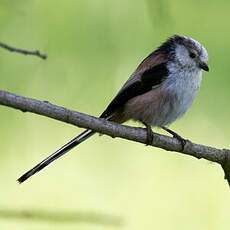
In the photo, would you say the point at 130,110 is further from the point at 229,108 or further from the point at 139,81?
the point at 229,108

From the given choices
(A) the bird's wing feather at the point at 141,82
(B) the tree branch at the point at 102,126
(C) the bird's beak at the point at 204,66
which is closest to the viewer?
(B) the tree branch at the point at 102,126

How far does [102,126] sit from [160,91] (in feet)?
4.25

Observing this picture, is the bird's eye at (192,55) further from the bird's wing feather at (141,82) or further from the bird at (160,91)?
the bird's wing feather at (141,82)

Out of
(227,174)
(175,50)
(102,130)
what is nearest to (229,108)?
(175,50)

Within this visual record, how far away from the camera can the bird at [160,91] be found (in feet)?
13.3

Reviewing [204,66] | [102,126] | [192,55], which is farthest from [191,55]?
[102,126]

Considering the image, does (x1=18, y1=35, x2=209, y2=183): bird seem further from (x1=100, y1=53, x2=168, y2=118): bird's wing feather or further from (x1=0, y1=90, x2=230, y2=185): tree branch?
(x1=0, y1=90, x2=230, y2=185): tree branch

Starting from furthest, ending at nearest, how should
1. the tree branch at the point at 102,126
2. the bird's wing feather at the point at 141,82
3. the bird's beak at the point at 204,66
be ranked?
the bird's beak at the point at 204,66 < the bird's wing feather at the point at 141,82 < the tree branch at the point at 102,126

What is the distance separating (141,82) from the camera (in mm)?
4109

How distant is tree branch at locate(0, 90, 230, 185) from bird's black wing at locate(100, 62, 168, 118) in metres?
0.83

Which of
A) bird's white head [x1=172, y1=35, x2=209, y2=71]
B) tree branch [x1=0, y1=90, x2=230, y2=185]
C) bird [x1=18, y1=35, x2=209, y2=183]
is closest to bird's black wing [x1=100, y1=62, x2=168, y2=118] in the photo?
bird [x1=18, y1=35, x2=209, y2=183]

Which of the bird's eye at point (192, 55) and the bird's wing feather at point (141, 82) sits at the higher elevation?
the bird's eye at point (192, 55)

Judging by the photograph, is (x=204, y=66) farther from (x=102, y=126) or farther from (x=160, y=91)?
(x=102, y=126)

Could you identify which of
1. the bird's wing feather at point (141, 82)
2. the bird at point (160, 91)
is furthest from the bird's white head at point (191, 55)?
the bird's wing feather at point (141, 82)
